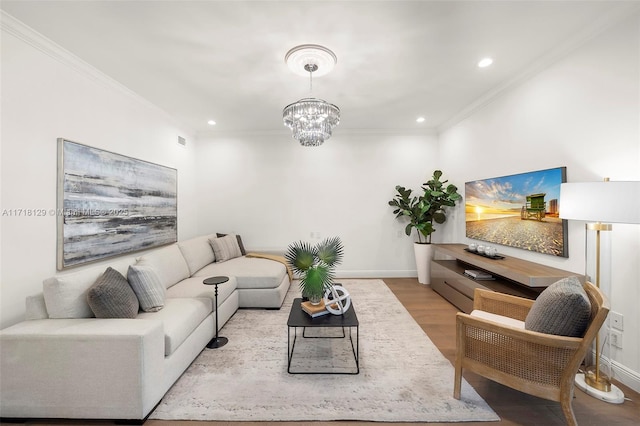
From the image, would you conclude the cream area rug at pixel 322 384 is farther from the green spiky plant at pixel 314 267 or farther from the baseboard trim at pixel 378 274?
the baseboard trim at pixel 378 274

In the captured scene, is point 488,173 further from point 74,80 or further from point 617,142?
point 74,80

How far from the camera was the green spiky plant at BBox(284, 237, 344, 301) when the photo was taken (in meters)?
2.25

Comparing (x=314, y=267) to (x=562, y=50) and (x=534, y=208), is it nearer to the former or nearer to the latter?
(x=534, y=208)

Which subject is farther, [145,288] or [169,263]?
[169,263]

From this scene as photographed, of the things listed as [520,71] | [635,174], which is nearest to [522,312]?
[635,174]

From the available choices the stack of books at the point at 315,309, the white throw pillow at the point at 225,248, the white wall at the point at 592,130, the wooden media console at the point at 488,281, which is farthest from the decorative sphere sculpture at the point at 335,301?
the white throw pillow at the point at 225,248

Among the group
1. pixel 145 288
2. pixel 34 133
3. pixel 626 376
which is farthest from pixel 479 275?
pixel 34 133

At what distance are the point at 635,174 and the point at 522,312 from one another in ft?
4.37

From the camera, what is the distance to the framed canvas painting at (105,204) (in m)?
2.34

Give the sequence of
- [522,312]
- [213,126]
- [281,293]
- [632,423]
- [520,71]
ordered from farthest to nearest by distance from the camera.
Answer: [213,126] < [281,293] < [520,71] < [522,312] < [632,423]

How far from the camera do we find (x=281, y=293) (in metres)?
3.52

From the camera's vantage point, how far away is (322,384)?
196 cm

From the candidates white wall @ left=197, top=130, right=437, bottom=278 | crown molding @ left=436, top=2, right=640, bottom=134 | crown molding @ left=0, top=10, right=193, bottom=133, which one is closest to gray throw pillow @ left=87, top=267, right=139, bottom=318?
crown molding @ left=0, top=10, right=193, bottom=133

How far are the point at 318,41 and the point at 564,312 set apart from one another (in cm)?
269
